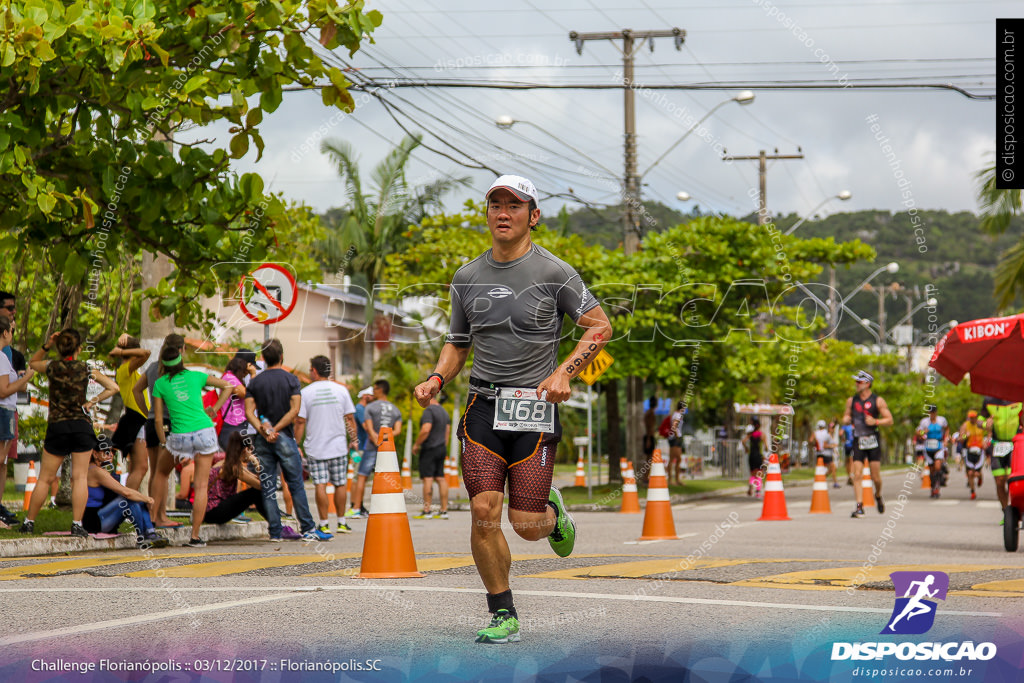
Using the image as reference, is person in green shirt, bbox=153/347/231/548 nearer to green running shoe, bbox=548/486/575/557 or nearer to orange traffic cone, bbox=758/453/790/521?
green running shoe, bbox=548/486/575/557

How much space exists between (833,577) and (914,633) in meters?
2.84

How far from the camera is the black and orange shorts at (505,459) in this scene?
5.54 metres

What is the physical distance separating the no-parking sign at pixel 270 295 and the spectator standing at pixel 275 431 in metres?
1.75

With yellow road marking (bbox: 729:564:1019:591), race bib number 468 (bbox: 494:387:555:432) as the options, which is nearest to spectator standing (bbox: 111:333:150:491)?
yellow road marking (bbox: 729:564:1019:591)

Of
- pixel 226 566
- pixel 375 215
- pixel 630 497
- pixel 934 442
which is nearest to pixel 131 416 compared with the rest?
pixel 226 566

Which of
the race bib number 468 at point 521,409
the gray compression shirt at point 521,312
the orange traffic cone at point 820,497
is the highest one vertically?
the gray compression shirt at point 521,312

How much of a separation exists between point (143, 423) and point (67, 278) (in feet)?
7.20

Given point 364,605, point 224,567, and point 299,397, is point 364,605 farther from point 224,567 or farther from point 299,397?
point 299,397

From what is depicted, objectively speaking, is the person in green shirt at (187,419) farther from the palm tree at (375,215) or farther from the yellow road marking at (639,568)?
the palm tree at (375,215)

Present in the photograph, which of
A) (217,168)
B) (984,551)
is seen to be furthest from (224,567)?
(984,551)

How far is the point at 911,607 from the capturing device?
5.84 meters

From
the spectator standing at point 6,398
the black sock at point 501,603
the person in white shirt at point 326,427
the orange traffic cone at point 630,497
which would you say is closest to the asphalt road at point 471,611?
the black sock at point 501,603

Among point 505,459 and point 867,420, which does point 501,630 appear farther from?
point 867,420

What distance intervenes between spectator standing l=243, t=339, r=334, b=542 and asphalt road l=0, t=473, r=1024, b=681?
29.1 inches
